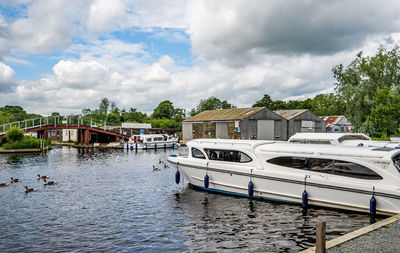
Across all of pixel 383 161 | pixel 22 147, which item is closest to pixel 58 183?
pixel 383 161

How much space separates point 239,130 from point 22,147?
36.4 meters

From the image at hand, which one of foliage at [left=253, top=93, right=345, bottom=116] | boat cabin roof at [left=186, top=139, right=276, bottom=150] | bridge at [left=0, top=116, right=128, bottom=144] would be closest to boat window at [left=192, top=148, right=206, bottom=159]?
boat cabin roof at [left=186, top=139, right=276, bottom=150]

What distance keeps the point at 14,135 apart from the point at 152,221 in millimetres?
45262

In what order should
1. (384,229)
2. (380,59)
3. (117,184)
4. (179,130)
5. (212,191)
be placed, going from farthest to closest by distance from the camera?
(179,130)
(380,59)
(117,184)
(212,191)
(384,229)

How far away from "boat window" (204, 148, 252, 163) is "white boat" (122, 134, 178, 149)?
39.7 m

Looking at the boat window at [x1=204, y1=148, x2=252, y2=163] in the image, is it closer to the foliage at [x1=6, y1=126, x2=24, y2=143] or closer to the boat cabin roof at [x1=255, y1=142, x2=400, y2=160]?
the boat cabin roof at [x1=255, y1=142, x2=400, y2=160]

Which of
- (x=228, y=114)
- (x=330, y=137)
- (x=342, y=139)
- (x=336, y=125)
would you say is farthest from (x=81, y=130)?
(x=336, y=125)

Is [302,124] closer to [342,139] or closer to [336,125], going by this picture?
[336,125]

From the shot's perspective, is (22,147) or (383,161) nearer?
(383,161)

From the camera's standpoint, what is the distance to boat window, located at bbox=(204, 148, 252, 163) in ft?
56.3

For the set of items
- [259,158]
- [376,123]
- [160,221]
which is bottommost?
[160,221]

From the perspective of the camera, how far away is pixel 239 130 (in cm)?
5747

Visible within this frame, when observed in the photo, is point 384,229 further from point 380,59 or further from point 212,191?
point 380,59

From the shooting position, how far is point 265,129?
61.2 metres
